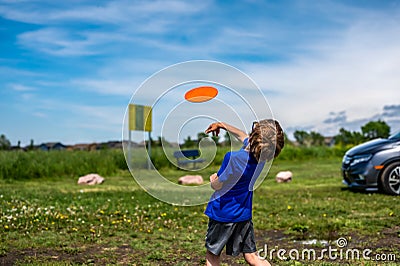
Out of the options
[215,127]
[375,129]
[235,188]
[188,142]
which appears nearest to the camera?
[235,188]

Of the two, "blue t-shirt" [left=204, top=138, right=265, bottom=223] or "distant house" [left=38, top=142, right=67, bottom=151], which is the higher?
"distant house" [left=38, top=142, right=67, bottom=151]

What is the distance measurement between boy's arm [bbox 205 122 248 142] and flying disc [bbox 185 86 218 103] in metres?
0.24

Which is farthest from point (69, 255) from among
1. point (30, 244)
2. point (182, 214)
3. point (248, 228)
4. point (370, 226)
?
point (370, 226)

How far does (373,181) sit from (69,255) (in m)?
7.70

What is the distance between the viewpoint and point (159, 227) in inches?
333

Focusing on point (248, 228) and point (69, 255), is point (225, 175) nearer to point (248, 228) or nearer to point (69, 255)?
point (248, 228)

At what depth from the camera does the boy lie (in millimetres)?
4539

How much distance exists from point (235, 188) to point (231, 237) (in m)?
0.46

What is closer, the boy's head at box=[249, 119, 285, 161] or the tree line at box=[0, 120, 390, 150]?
the boy's head at box=[249, 119, 285, 161]

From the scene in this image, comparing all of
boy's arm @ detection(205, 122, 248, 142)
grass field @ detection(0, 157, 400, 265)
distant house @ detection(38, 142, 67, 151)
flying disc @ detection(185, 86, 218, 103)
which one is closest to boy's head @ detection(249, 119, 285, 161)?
boy's arm @ detection(205, 122, 248, 142)

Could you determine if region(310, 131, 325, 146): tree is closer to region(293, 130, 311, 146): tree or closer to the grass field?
region(293, 130, 311, 146): tree

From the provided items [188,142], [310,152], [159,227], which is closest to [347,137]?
[310,152]

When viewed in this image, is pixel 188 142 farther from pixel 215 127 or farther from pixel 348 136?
pixel 348 136

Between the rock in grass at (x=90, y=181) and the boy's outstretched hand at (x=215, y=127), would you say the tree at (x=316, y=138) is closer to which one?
the rock in grass at (x=90, y=181)
